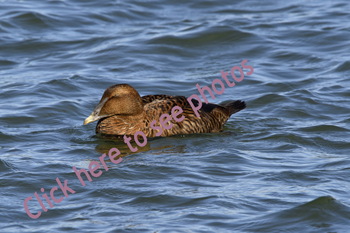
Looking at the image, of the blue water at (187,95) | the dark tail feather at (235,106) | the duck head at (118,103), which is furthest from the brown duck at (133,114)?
the dark tail feather at (235,106)

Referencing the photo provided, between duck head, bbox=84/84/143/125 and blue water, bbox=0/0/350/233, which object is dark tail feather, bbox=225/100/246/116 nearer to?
blue water, bbox=0/0/350/233

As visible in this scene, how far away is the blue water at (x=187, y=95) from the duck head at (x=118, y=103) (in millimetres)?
422

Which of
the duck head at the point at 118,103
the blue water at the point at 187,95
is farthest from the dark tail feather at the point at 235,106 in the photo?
the duck head at the point at 118,103

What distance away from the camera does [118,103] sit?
833cm

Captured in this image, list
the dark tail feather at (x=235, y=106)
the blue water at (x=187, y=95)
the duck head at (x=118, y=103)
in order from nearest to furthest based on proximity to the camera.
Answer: the blue water at (x=187, y=95), the duck head at (x=118, y=103), the dark tail feather at (x=235, y=106)

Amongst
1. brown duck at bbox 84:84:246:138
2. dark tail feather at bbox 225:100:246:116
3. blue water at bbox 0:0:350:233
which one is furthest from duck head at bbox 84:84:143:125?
dark tail feather at bbox 225:100:246:116

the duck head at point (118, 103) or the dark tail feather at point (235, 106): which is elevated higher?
the duck head at point (118, 103)

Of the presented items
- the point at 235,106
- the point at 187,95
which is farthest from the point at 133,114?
the point at 187,95

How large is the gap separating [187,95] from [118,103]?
2595 millimetres

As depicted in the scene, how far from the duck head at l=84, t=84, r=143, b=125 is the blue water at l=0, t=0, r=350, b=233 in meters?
0.42

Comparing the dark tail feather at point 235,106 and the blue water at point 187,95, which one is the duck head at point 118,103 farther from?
the dark tail feather at point 235,106

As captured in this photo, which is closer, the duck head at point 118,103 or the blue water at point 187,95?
the blue water at point 187,95

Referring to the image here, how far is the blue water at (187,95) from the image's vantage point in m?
5.90

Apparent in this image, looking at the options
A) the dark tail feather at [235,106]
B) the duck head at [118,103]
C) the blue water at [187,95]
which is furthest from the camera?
the dark tail feather at [235,106]
